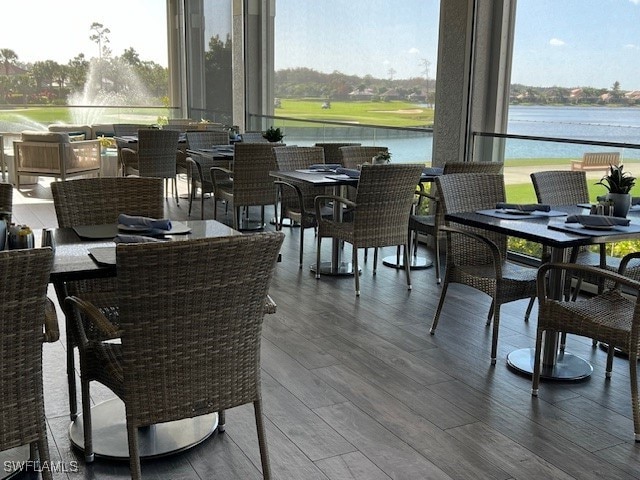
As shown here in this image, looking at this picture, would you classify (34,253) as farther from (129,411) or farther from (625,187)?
(625,187)

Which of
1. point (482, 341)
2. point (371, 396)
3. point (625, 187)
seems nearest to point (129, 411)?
point (371, 396)

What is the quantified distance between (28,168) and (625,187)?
339 inches

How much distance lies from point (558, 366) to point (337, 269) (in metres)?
2.22

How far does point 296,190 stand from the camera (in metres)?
5.57

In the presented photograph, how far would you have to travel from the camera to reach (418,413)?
3.05 metres

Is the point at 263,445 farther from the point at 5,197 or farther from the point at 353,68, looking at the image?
the point at 353,68

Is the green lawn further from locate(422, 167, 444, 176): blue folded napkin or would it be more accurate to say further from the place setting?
the place setting

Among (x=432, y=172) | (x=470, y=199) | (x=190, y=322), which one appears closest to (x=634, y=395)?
(x=470, y=199)

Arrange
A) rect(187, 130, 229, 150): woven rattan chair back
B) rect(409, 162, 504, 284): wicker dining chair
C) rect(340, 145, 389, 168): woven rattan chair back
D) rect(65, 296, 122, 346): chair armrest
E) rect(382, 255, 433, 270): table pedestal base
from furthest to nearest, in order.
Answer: rect(187, 130, 229, 150): woven rattan chair back < rect(340, 145, 389, 168): woven rattan chair back < rect(382, 255, 433, 270): table pedestal base < rect(409, 162, 504, 284): wicker dining chair < rect(65, 296, 122, 346): chair armrest

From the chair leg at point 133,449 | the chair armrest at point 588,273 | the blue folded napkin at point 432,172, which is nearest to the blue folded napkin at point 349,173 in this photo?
the blue folded napkin at point 432,172

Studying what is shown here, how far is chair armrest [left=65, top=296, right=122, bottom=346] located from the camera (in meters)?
2.04

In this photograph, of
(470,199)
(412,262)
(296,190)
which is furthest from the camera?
(412,262)

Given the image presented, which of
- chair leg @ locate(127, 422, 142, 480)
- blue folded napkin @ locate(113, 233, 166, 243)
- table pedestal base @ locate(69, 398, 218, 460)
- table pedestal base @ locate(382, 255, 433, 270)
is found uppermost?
blue folded napkin @ locate(113, 233, 166, 243)

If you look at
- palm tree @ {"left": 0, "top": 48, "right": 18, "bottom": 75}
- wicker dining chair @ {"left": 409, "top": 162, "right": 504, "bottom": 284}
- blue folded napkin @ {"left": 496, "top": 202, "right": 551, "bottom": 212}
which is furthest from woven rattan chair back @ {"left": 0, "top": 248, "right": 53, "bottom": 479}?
palm tree @ {"left": 0, "top": 48, "right": 18, "bottom": 75}
